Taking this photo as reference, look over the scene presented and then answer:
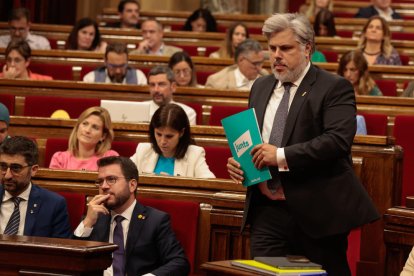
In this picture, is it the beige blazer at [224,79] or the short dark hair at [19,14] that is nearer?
the beige blazer at [224,79]

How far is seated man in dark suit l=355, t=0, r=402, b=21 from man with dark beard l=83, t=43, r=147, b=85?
138 inches

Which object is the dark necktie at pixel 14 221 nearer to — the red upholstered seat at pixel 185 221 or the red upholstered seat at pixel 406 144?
the red upholstered seat at pixel 185 221

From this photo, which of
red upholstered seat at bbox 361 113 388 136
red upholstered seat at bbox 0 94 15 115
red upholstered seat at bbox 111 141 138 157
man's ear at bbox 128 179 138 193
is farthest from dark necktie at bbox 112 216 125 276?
red upholstered seat at bbox 0 94 15 115

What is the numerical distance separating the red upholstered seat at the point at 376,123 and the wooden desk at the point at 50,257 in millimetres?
2757

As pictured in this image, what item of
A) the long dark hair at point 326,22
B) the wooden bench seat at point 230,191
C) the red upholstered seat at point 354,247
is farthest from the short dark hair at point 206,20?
the red upholstered seat at point 354,247

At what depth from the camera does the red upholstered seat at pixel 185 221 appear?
3.52 meters

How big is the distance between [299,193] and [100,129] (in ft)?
6.27

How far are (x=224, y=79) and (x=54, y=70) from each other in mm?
1254

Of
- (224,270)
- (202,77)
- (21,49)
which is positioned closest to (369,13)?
(202,77)

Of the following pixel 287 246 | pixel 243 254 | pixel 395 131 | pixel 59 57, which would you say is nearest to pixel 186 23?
pixel 59 57

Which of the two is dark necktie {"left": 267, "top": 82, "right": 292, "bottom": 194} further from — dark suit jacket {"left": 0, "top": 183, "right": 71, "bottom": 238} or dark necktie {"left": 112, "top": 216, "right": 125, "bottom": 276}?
dark suit jacket {"left": 0, "top": 183, "right": 71, "bottom": 238}

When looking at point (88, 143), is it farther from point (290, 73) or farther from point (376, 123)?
point (290, 73)

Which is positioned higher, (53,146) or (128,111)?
(128,111)

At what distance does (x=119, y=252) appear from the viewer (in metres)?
3.41
